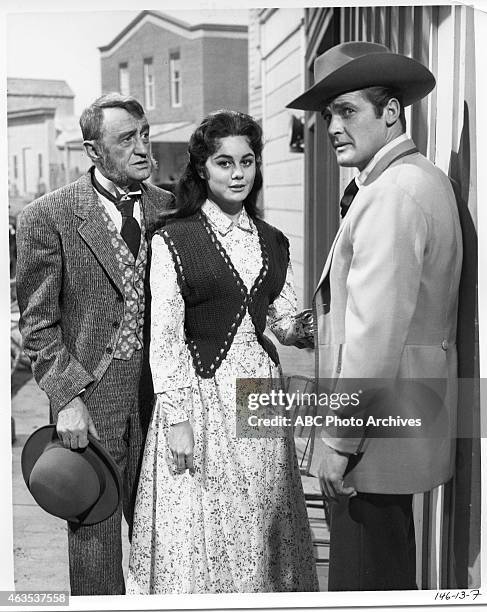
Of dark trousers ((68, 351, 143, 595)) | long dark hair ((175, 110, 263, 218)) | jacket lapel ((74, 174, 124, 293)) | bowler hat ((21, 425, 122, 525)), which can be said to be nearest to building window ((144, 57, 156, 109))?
long dark hair ((175, 110, 263, 218))

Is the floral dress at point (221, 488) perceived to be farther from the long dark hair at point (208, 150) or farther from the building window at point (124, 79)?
the building window at point (124, 79)

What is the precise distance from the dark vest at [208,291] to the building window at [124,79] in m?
0.42

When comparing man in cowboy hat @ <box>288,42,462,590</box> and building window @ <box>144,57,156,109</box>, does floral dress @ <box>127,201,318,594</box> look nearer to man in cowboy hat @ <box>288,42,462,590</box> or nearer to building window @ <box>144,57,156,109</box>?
man in cowboy hat @ <box>288,42,462,590</box>

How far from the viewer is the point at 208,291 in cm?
209

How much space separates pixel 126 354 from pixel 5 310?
40 cm

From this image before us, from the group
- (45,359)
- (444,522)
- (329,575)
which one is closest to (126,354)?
(45,359)

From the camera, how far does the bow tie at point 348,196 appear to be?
212cm

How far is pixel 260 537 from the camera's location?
2.20m

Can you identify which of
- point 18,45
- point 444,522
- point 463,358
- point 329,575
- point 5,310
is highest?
point 18,45

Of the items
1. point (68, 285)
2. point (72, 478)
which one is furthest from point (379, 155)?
point (72, 478)

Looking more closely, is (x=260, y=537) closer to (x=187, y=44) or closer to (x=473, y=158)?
(x=473, y=158)

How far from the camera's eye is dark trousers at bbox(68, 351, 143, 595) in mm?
2197

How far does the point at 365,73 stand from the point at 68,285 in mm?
980

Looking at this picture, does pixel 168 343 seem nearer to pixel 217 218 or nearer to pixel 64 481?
pixel 217 218
